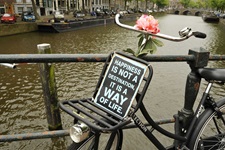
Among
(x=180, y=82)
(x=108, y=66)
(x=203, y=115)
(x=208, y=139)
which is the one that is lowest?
(x=180, y=82)

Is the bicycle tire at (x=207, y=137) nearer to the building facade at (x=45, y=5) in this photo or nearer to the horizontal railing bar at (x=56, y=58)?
the horizontal railing bar at (x=56, y=58)

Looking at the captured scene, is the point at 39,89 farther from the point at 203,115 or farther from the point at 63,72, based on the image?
the point at 203,115

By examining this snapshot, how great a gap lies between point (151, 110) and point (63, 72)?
4622mm

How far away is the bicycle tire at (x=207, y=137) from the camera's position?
5.75ft

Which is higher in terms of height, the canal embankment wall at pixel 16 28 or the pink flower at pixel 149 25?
the pink flower at pixel 149 25

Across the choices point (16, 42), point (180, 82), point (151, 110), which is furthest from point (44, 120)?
point (16, 42)

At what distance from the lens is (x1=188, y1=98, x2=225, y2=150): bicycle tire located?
1.75 meters

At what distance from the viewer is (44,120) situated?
16.3 ft

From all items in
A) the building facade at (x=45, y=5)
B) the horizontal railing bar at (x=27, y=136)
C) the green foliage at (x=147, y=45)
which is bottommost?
the horizontal railing bar at (x=27, y=136)

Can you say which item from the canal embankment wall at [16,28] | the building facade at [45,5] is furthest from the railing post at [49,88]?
the building facade at [45,5]

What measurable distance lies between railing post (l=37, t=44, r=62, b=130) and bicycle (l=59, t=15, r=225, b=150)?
1412 millimetres

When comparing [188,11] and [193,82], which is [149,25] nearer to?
[193,82]

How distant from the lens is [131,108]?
1.40 meters

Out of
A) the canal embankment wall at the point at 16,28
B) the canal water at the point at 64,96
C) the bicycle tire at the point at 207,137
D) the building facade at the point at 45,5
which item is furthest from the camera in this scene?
the building facade at the point at 45,5
